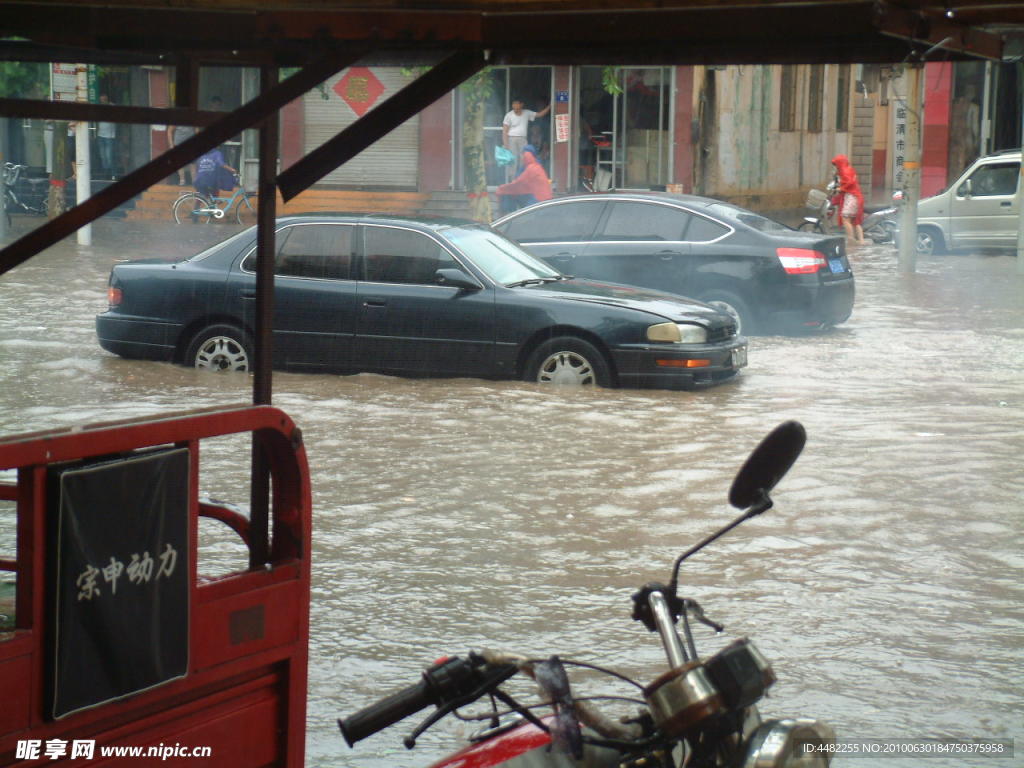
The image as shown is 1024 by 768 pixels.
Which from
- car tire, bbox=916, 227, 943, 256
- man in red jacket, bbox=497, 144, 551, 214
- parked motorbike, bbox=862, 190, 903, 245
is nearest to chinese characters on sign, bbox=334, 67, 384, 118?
man in red jacket, bbox=497, 144, 551, 214

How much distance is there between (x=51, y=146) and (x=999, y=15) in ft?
104

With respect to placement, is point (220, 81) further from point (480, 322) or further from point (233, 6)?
point (233, 6)

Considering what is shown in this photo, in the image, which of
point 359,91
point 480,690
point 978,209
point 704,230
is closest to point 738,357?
point 704,230

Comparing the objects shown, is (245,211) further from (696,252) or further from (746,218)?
(696,252)

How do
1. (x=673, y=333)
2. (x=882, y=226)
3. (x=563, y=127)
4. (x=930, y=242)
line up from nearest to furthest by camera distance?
(x=673, y=333)
(x=930, y=242)
(x=882, y=226)
(x=563, y=127)

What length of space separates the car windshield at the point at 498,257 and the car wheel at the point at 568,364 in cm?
68

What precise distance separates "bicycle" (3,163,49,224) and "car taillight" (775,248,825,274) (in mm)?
21191

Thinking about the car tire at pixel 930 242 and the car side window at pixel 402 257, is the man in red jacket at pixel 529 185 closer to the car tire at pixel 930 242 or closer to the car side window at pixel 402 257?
the car tire at pixel 930 242

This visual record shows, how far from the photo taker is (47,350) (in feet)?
45.7

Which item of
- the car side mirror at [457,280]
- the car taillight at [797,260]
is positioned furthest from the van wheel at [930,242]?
the car side mirror at [457,280]

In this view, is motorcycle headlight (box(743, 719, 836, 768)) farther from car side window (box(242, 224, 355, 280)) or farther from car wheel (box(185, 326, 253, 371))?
car wheel (box(185, 326, 253, 371))

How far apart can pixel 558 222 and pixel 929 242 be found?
46.1ft

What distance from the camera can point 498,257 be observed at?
12430 millimetres

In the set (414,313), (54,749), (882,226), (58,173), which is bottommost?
(54,749)
